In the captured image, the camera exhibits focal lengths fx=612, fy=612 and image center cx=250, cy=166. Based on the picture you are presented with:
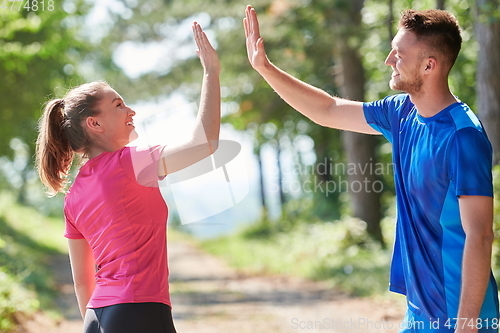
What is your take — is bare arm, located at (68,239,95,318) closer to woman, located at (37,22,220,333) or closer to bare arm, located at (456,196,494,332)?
woman, located at (37,22,220,333)

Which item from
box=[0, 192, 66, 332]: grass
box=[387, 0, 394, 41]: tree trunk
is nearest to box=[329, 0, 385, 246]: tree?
box=[387, 0, 394, 41]: tree trunk

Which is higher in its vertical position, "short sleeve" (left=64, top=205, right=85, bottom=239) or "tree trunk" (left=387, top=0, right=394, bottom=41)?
"tree trunk" (left=387, top=0, right=394, bottom=41)

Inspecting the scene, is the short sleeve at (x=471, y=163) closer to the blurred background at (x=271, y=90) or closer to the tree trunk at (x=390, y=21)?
the blurred background at (x=271, y=90)

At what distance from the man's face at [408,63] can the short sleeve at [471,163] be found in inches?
14.5

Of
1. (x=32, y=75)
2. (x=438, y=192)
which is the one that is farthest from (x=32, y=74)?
(x=438, y=192)

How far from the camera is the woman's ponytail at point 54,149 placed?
279 cm

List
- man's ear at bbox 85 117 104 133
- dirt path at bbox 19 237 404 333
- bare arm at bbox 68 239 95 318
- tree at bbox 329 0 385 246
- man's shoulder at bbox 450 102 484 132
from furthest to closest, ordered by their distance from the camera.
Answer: tree at bbox 329 0 385 246, dirt path at bbox 19 237 404 333, bare arm at bbox 68 239 95 318, man's ear at bbox 85 117 104 133, man's shoulder at bbox 450 102 484 132

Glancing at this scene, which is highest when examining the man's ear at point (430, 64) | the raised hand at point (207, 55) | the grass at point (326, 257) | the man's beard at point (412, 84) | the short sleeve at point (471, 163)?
the raised hand at point (207, 55)

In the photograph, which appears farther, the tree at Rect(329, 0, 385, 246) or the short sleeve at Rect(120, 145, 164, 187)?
the tree at Rect(329, 0, 385, 246)

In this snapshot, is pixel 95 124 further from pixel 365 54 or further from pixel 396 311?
pixel 365 54

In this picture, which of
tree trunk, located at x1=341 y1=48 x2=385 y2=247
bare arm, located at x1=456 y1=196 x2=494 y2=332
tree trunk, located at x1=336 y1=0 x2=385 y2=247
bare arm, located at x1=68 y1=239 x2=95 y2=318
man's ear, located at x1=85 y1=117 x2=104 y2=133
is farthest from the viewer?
tree trunk, located at x1=341 y1=48 x2=385 y2=247

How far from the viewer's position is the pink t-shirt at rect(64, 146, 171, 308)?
2.55m

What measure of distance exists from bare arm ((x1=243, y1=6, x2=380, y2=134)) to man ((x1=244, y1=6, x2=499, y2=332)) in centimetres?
31

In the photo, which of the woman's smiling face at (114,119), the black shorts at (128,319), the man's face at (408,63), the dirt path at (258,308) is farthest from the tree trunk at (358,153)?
the black shorts at (128,319)
